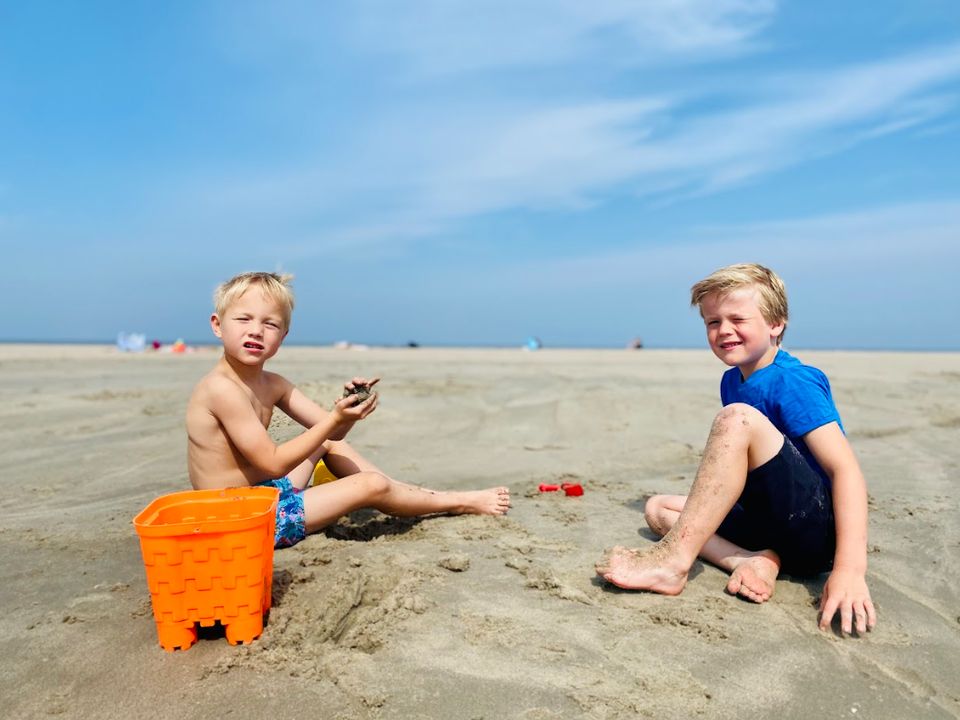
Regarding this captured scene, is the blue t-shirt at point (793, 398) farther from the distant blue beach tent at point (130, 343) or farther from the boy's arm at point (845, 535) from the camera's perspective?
the distant blue beach tent at point (130, 343)

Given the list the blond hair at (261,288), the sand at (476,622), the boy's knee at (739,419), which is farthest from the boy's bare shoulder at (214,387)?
the boy's knee at (739,419)

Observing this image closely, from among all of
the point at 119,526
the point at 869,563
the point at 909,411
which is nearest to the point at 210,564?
the point at 119,526

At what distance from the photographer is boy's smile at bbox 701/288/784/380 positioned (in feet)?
8.86

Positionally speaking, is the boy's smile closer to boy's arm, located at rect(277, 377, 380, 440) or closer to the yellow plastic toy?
boy's arm, located at rect(277, 377, 380, 440)

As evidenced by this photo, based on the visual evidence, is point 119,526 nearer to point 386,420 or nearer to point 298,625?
point 298,625

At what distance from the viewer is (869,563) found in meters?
2.88

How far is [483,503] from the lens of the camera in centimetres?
356

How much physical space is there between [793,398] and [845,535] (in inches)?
18.9

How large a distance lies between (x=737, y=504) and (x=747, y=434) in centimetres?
50

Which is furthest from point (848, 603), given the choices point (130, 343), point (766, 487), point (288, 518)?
point (130, 343)

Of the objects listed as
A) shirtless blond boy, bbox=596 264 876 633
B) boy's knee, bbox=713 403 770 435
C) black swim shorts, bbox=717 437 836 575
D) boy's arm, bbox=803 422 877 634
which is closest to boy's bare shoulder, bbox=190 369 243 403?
shirtless blond boy, bbox=596 264 876 633

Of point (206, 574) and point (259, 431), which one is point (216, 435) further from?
point (206, 574)

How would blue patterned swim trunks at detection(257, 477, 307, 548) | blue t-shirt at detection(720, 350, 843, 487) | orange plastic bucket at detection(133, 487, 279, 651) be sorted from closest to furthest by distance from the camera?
orange plastic bucket at detection(133, 487, 279, 651)
blue t-shirt at detection(720, 350, 843, 487)
blue patterned swim trunks at detection(257, 477, 307, 548)

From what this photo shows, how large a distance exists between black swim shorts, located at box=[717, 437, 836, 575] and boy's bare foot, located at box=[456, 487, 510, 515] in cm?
125
